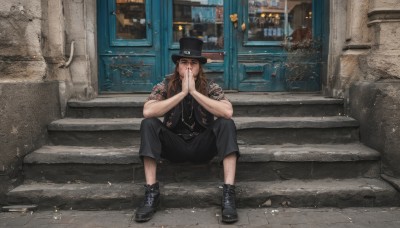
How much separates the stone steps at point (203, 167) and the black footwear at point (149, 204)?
43 cm

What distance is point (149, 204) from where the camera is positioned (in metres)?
3.59

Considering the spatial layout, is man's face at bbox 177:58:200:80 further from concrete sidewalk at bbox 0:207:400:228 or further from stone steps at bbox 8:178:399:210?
concrete sidewalk at bbox 0:207:400:228

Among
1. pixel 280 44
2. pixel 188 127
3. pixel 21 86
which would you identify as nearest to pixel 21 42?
pixel 21 86

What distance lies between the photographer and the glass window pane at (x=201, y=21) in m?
6.32

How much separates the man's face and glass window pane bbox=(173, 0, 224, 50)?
8.28 ft

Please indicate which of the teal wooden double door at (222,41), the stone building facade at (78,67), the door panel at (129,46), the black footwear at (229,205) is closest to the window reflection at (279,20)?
the teal wooden double door at (222,41)

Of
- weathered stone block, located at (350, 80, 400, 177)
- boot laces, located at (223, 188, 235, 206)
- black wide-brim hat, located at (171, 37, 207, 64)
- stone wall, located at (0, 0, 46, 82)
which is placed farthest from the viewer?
stone wall, located at (0, 0, 46, 82)

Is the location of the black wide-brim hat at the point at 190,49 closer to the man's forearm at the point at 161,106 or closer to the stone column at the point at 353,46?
the man's forearm at the point at 161,106

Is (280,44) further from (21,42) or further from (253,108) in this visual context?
(21,42)

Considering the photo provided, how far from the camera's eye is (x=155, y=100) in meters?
3.88

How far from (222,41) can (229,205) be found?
3.46m

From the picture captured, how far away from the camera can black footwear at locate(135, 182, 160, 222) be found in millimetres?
3488

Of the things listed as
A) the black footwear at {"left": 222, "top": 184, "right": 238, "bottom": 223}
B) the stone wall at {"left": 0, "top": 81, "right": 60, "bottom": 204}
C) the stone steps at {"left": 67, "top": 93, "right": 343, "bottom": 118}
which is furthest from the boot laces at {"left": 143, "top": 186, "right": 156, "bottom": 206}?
the stone steps at {"left": 67, "top": 93, "right": 343, "bottom": 118}

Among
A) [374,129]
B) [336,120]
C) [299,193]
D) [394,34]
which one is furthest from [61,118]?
[394,34]
